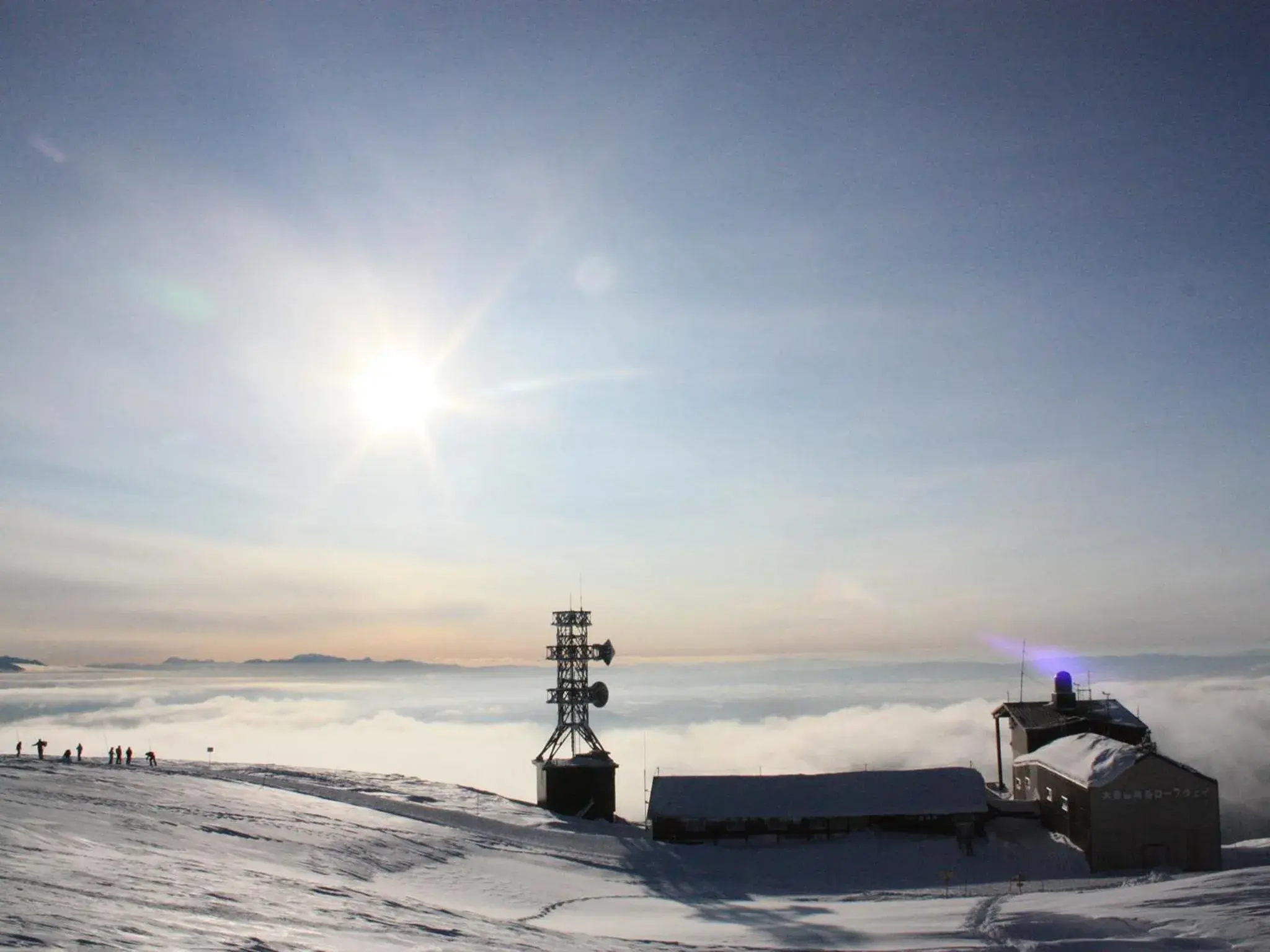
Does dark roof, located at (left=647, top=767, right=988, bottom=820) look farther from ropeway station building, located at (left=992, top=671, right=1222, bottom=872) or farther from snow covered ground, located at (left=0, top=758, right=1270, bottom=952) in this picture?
ropeway station building, located at (left=992, top=671, right=1222, bottom=872)

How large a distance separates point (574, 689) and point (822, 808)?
1681 centimetres

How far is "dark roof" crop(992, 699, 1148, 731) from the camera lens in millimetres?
52375

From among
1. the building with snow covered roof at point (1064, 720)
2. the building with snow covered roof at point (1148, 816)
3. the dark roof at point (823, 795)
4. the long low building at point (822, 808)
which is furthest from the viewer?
the building with snow covered roof at point (1064, 720)

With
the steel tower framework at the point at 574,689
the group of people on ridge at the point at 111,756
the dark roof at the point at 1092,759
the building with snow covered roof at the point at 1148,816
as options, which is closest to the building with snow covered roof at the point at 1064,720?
the dark roof at the point at 1092,759

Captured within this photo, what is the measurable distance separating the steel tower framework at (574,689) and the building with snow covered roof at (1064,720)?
24540 mm

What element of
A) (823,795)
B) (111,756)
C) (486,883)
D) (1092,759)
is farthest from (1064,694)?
(111,756)

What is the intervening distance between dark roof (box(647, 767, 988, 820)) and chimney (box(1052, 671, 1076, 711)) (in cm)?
1274

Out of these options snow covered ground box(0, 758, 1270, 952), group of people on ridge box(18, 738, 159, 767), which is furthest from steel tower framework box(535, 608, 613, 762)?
group of people on ridge box(18, 738, 159, 767)

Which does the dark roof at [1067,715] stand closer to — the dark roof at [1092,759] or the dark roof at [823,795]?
the dark roof at [1092,759]

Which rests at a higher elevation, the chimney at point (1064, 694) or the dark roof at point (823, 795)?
the chimney at point (1064, 694)

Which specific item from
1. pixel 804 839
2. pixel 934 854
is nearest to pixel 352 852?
pixel 804 839

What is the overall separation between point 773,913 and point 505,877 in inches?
384

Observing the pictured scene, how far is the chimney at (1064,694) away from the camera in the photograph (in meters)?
55.3

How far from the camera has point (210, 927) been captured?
17672 mm
